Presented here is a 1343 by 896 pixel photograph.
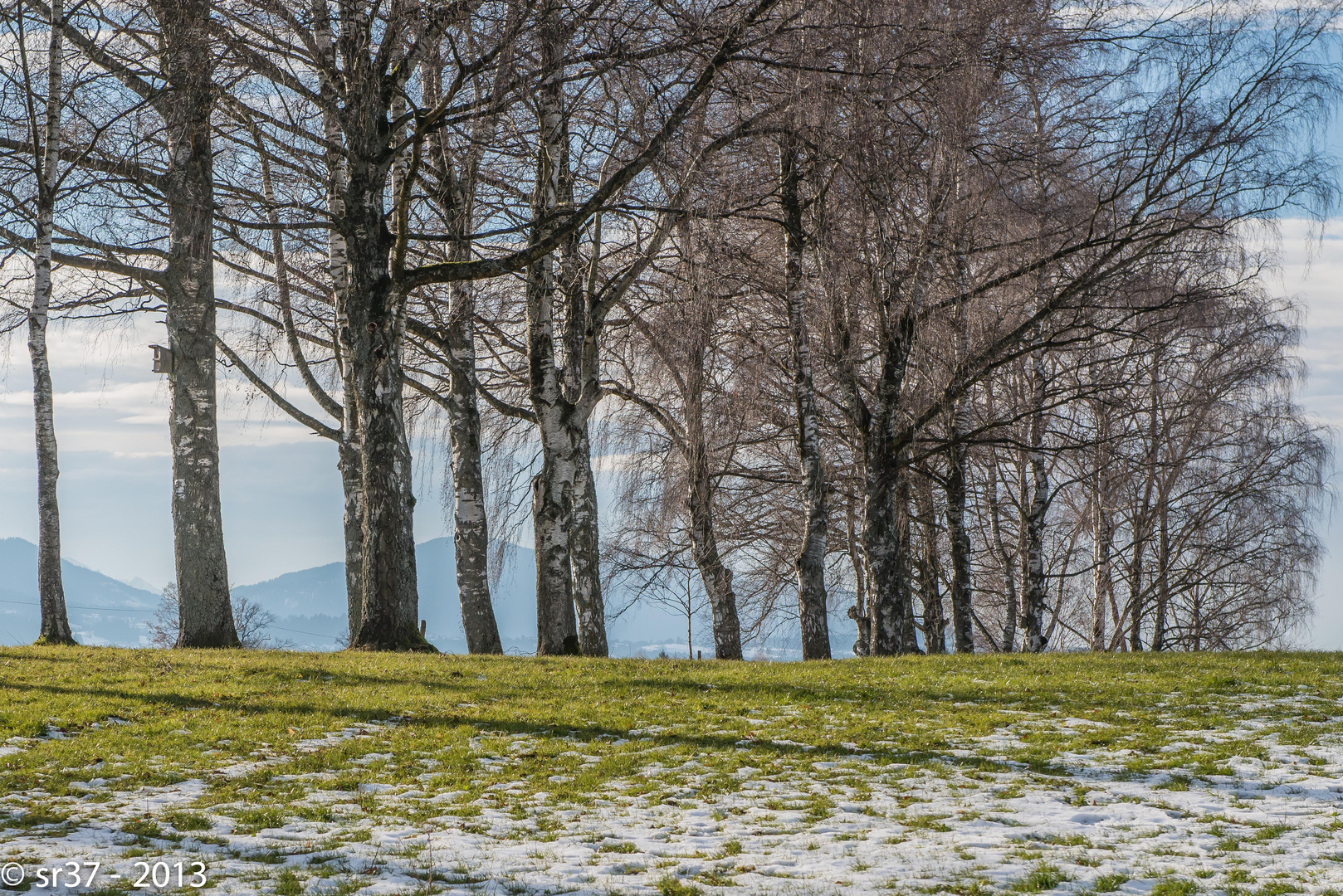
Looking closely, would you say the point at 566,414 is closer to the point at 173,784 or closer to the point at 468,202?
the point at 468,202

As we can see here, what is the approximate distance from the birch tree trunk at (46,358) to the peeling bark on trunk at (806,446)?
395 inches

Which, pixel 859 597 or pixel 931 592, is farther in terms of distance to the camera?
pixel 859 597

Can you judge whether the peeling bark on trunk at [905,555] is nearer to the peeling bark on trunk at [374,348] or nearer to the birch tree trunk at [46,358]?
the peeling bark on trunk at [374,348]

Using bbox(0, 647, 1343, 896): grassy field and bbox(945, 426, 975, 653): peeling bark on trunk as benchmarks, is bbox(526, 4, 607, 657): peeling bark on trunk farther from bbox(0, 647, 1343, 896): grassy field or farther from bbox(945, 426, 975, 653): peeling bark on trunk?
bbox(945, 426, 975, 653): peeling bark on trunk

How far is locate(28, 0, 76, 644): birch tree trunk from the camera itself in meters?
13.3

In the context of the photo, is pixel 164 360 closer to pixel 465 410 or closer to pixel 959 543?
pixel 465 410

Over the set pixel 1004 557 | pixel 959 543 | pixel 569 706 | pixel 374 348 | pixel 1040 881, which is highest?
pixel 374 348

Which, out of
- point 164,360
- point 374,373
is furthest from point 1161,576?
point 164,360

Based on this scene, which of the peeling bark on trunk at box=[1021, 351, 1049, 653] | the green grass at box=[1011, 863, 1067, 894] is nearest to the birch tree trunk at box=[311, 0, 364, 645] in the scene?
the green grass at box=[1011, 863, 1067, 894]

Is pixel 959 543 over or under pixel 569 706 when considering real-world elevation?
over

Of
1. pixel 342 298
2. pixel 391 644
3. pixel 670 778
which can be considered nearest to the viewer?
pixel 670 778

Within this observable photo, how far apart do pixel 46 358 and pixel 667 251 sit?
30.0ft

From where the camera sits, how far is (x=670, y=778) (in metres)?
7.11

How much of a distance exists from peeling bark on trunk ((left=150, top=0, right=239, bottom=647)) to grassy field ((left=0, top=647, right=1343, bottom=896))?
234 cm
